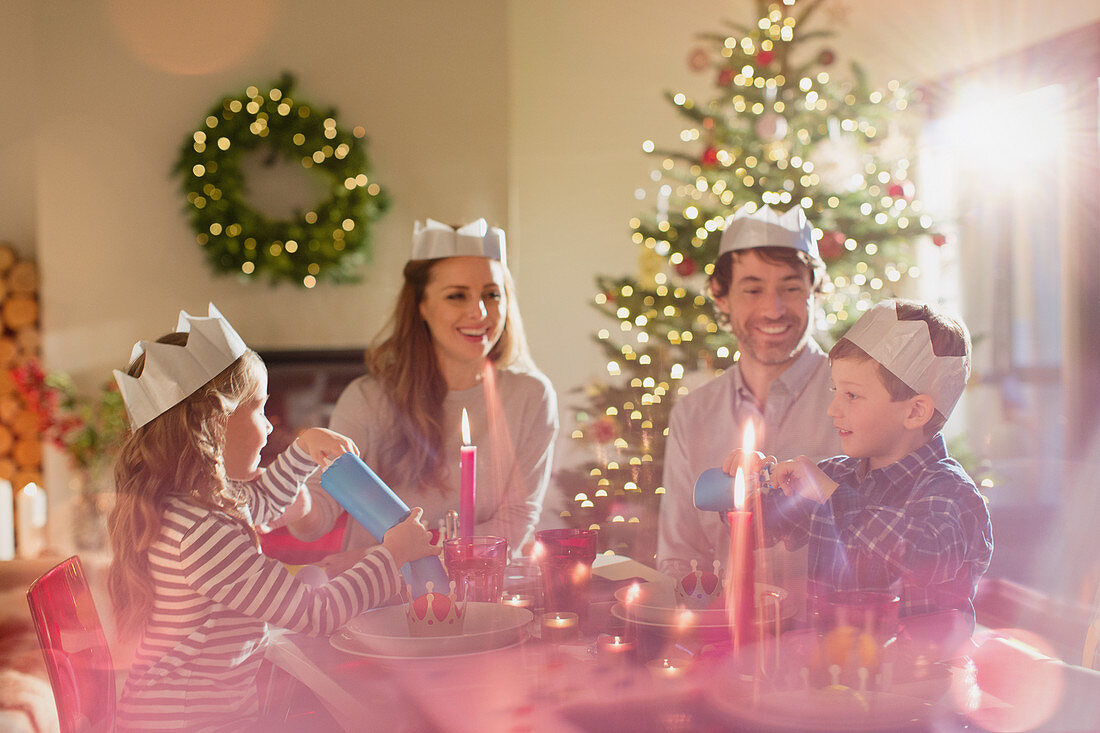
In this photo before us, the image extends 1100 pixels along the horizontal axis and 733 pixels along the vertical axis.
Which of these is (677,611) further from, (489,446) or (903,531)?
(489,446)

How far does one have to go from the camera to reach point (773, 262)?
6.48 ft

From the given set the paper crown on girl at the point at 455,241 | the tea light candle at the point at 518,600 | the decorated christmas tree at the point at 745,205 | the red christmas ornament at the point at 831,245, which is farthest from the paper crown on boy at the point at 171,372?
the red christmas ornament at the point at 831,245

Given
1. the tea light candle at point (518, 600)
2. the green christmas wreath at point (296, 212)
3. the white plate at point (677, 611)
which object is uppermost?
the green christmas wreath at point (296, 212)

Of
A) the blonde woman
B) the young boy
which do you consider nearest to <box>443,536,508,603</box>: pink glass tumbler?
the young boy

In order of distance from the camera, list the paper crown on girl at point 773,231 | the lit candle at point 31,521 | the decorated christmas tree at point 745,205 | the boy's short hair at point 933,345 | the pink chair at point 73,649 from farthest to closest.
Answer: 1. the lit candle at point 31,521
2. the decorated christmas tree at point 745,205
3. the paper crown on girl at point 773,231
4. the boy's short hair at point 933,345
5. the pink chair at point 73,649

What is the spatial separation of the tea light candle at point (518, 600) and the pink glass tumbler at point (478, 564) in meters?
0.02

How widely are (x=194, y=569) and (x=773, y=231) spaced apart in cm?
131

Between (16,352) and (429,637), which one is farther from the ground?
(16,352)

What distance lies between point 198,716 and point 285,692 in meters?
0.12

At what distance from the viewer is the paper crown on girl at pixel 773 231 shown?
6.41 feet

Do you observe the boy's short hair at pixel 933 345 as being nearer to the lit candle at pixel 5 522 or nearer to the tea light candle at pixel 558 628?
the tea light candle at pixel 558 628

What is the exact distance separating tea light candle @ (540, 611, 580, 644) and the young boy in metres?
0.32

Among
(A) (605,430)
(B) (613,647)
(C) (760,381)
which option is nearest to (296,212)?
(A) (605,430)

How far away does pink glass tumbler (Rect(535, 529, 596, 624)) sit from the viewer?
125 centimetres
